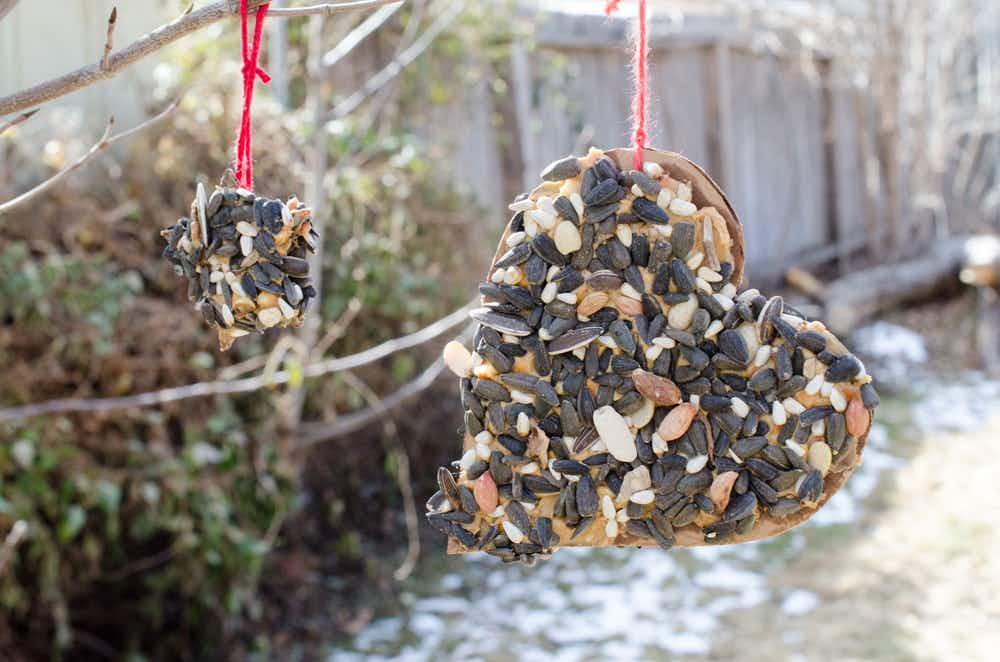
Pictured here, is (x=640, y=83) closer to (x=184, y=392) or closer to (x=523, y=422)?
(x=523, y=422)

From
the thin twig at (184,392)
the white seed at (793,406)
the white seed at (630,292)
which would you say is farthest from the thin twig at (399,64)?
the white seed at (793,406)

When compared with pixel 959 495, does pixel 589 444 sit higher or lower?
higher

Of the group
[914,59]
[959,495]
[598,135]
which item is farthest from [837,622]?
[914,59]

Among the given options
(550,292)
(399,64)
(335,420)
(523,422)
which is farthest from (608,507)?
(335,420)

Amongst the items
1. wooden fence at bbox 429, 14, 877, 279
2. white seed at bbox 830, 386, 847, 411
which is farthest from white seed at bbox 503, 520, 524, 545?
wooden fence at bbox 429, 14, 877, 279

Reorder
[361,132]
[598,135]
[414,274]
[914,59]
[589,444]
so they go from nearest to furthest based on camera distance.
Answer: [589,444], [361,132], [414,274], [598,135], [914,59]

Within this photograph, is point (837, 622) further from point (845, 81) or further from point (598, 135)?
point (845, 81)

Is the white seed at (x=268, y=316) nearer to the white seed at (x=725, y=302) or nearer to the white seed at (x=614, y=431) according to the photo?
the white seed at (x=614, y=431)
